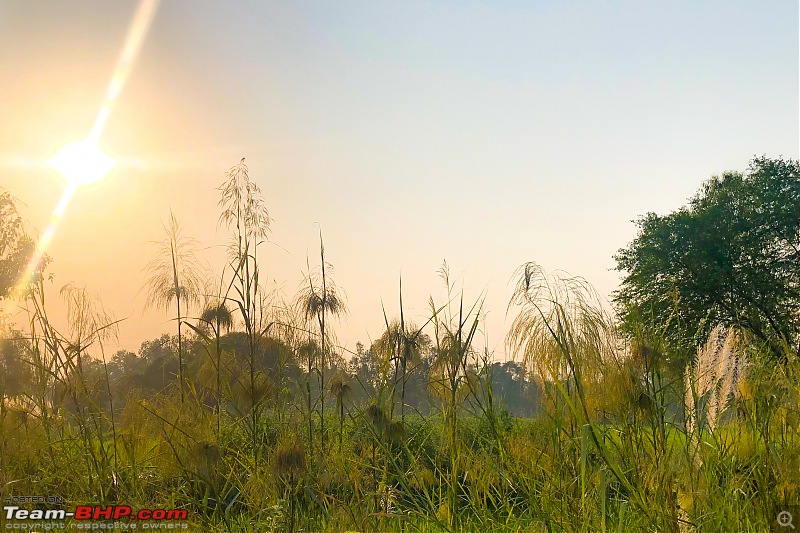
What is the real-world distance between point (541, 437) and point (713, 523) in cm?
101

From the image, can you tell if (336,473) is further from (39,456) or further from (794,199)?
(794,199)

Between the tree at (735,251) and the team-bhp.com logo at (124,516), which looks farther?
the tree at (735,251)

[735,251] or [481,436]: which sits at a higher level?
[735,251]

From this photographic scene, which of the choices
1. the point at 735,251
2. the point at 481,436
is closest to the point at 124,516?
the point at 481,436

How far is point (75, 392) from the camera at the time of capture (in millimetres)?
3186

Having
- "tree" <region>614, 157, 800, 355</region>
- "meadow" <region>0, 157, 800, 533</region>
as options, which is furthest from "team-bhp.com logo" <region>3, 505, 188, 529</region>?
"tree" <region>614, 157, 800, 355</region>

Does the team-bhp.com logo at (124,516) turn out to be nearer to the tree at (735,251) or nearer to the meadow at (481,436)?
the meadow at (481,436)

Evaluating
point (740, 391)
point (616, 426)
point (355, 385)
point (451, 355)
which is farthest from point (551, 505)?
point (355, 385)

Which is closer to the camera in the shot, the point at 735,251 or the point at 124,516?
the point at 124,516

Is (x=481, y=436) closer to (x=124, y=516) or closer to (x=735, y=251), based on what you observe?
(x=124, y=516)

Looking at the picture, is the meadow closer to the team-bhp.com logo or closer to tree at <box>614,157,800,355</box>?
the team-bhp.com logo

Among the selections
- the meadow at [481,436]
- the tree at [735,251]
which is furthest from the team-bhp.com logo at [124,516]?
the tree at [735,251]

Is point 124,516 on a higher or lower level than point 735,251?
lower

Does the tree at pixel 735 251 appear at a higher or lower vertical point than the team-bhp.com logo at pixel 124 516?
higher
